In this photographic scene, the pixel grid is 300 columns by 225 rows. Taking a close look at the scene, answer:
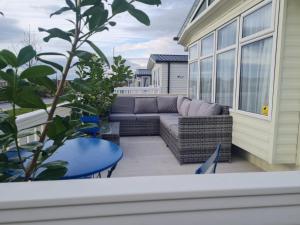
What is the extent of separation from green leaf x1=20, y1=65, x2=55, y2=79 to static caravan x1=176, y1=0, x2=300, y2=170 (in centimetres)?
313

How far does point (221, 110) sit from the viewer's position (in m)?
4.48

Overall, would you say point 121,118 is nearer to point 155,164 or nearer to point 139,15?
point 155,164

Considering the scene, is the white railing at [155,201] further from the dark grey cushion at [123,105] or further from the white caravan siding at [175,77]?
the white caravan siding at [175,77]

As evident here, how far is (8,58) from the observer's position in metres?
0.76

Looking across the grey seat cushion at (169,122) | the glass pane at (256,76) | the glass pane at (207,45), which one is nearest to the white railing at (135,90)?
the glass pane at (207,45)

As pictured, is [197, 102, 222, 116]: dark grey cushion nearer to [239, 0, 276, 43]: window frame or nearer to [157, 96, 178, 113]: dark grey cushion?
[239, 0, 276, 43]: window frame

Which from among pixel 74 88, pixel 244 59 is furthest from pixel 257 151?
pixel 74 88

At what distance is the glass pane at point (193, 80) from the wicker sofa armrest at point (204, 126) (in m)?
2.78

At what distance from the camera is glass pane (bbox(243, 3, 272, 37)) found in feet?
11.0

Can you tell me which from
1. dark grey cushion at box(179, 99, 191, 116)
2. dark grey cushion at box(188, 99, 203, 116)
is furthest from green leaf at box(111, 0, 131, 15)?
dark grey cushion at box(179, 99, 191, 116)

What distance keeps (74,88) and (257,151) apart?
11.4 feet

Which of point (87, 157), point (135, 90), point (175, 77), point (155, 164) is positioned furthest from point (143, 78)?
point (87, 157)

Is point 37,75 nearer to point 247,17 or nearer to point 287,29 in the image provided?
point 287,29

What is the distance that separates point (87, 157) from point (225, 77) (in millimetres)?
3814
